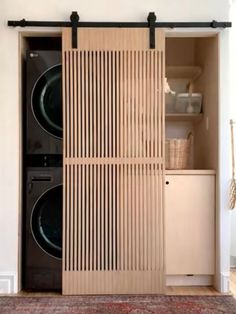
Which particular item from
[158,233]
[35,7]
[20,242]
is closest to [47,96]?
[35,7]

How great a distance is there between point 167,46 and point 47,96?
1.37 metres

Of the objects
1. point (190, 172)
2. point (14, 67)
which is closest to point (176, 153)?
point (190, 172)

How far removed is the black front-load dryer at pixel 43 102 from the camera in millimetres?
3145

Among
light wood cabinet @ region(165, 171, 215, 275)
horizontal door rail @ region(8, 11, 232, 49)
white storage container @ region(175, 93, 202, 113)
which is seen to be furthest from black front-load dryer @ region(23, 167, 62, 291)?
white storage container @ region(175, 93, 202, 113)

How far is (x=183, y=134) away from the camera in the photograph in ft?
12.9

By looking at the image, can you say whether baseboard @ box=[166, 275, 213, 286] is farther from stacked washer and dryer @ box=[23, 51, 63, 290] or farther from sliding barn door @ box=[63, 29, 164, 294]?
stacked washer and dryer @ box=[23, 51, 63, 290]

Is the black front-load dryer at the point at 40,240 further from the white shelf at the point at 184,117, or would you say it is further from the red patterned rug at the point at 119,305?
the white shelf at the point at 184,117

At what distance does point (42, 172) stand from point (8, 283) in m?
0.87

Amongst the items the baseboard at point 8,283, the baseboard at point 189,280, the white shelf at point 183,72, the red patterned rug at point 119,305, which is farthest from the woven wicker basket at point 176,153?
the baseboard at point 8,283

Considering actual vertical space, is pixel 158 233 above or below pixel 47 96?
below

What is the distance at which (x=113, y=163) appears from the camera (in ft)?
10.1

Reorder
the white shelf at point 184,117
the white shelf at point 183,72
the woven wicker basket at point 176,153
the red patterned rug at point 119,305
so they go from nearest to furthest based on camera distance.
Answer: the red patterned rug at point 119,305
the woven wicker basket at point 176,153
the white shelf at point 184,117
the white shelf at point 183,72

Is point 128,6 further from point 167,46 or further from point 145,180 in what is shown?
point 145,180

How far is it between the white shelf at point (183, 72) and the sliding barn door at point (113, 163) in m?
0.62
